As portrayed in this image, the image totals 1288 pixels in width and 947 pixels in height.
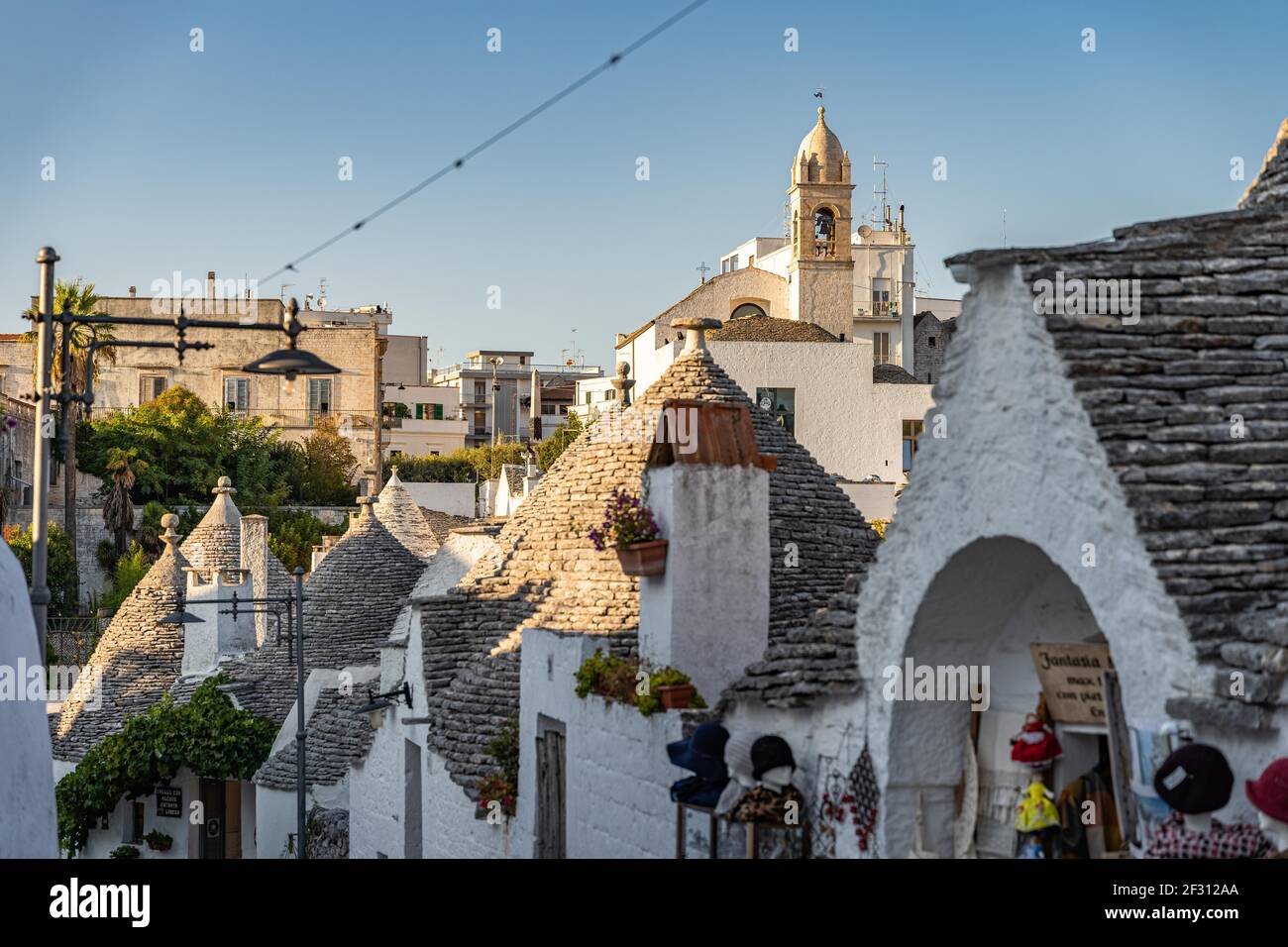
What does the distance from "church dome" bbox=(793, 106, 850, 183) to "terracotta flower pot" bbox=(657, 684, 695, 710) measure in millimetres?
42769

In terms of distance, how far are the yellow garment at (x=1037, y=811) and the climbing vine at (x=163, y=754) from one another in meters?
24.2

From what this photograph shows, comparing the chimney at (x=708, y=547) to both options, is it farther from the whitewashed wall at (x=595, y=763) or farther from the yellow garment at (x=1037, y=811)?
the yellow garment at (x=1037, y=811)

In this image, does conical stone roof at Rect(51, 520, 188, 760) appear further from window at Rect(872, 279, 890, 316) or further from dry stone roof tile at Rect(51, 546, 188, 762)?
window at Rect(872, 279, 890, 316)

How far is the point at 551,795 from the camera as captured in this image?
16516 mm

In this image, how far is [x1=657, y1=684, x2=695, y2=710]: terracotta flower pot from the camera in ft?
42.3

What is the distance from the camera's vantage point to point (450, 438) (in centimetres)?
8694

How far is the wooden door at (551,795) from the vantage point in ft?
53.0

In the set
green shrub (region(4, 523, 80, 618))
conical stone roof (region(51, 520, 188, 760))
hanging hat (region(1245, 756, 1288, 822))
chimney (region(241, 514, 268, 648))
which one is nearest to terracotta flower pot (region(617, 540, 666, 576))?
hanging hat (region(1245, 756, 1288, 822))

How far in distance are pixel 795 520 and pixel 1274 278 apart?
10.2 m

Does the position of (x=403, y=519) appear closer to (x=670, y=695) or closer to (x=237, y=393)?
(x=670, y=695)

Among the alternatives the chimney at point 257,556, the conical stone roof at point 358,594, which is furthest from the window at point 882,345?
the conical stone roof at point 358,594
